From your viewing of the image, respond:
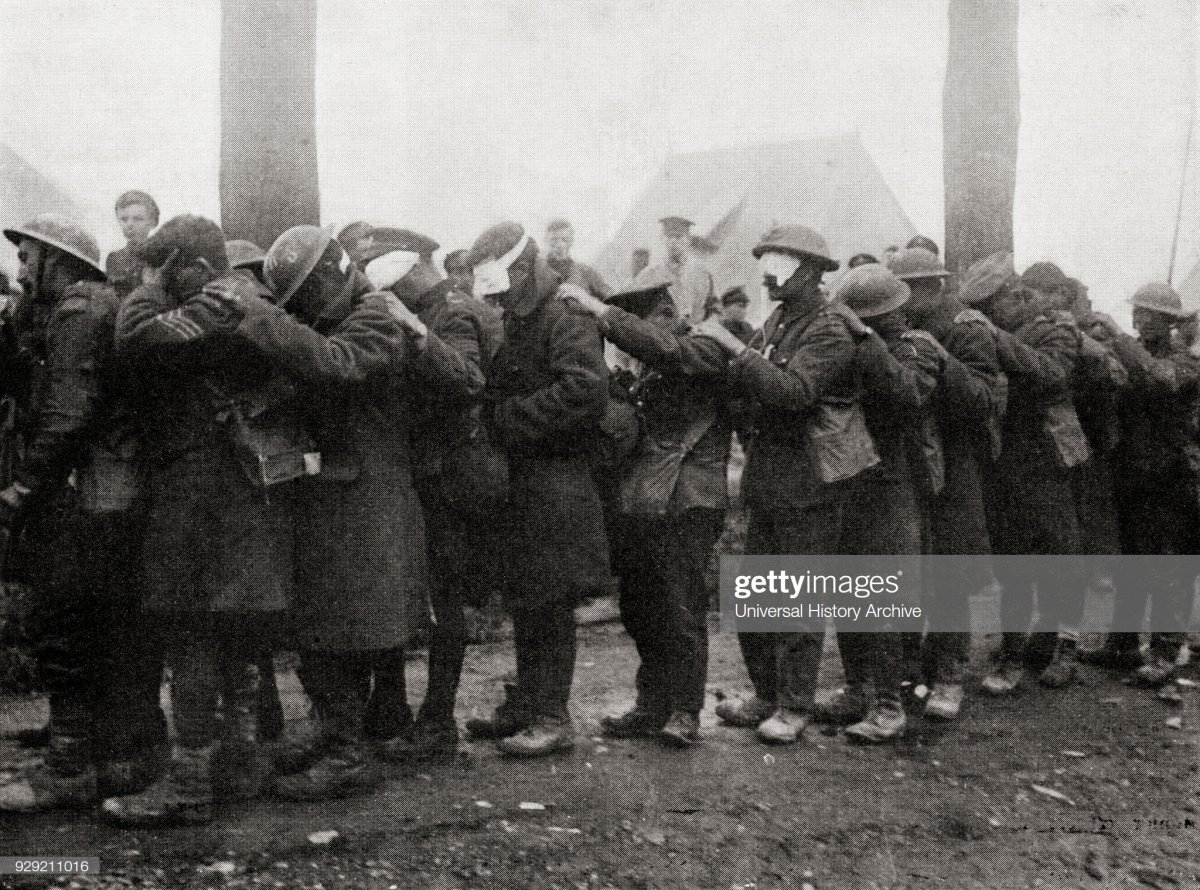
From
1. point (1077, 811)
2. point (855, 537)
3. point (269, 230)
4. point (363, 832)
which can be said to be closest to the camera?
point (363, 832)

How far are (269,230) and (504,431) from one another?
1895 mm

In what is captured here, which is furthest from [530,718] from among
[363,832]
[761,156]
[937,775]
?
[761,156]

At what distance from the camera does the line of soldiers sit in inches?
141

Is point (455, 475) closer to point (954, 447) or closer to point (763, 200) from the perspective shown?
point (954, 447)

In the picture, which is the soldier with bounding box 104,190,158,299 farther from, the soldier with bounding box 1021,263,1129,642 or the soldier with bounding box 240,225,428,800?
the soldier with bounding box 1021,263,1129,642

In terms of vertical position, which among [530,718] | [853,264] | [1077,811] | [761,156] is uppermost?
[761,156]

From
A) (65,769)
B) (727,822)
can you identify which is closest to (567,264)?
(727,822)

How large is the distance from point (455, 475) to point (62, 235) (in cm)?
148

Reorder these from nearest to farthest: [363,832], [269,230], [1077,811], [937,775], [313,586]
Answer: [363,832] → [313,586] → [1077,811] → [937,775] → [269,230]

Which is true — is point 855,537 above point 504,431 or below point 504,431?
below

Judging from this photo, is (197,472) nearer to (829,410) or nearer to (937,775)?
(829,410)

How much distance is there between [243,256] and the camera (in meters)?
4.52

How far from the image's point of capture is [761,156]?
13602 mm

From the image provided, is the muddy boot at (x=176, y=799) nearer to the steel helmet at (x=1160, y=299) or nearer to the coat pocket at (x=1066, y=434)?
the coat pocket at (x=1066, y=434)
